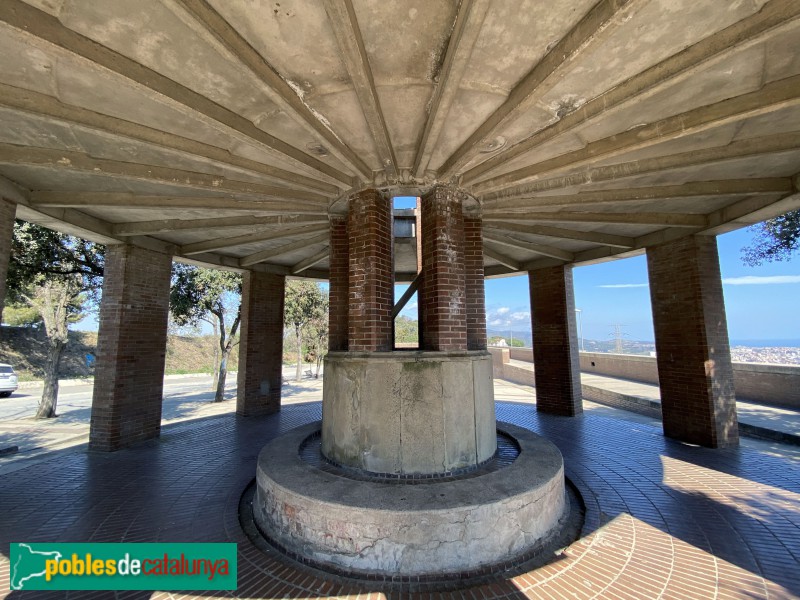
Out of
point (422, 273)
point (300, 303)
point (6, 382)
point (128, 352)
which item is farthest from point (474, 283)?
point (6, 382)

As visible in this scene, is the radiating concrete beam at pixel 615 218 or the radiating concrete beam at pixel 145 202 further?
the radiating concrete beam at pixel 615 218

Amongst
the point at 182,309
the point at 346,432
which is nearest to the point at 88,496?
the point at 346,432

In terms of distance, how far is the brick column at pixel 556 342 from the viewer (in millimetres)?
9078

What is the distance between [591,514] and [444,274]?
10.4 ft

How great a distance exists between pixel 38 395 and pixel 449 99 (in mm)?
21704

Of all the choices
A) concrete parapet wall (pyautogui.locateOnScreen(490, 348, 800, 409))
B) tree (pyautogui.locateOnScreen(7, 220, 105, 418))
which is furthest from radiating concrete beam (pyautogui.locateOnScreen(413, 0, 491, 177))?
concrete parapet wall (pyautogui.locateOnScreen(490, 348, 800, 409))

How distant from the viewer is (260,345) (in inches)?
386

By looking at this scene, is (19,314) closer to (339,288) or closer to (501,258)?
(339,288)

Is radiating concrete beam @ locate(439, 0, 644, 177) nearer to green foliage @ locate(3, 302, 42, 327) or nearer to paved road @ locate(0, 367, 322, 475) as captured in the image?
paved road @ locate(0, 367, 322, 475)

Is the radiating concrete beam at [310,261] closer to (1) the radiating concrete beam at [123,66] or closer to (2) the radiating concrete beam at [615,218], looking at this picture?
(2) the radiating concrete beam at [615,218]

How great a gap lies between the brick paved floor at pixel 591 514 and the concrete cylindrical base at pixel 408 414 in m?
1.25

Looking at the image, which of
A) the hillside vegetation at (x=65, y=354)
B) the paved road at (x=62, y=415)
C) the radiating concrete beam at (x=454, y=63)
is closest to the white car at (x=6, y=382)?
the paved road at (x=62, y=415)

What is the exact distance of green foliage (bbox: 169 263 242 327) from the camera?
1185 cm

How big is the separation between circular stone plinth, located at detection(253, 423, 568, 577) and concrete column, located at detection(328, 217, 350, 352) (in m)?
1.90
